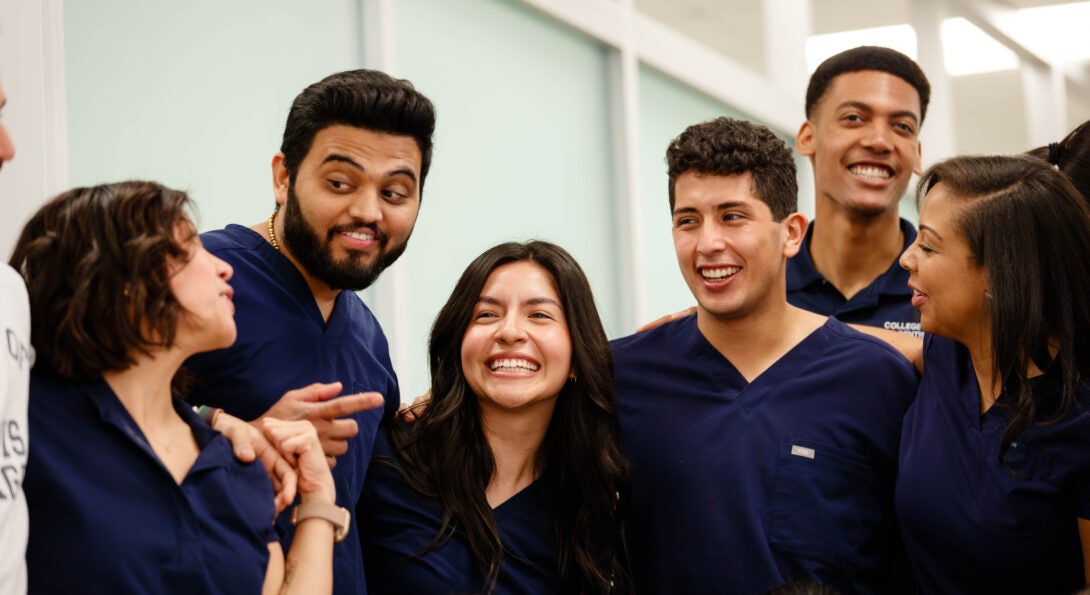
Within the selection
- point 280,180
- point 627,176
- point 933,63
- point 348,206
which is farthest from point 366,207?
point 933,63

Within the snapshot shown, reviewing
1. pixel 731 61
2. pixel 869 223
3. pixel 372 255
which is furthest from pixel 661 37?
pixel 372 255

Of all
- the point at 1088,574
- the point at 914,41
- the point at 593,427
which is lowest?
the point at 1088,574

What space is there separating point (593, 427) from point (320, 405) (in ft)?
1.94

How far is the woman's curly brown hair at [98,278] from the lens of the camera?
1.47 m

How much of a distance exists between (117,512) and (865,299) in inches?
74.9

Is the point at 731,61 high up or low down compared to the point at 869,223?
up

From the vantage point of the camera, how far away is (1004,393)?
195cm

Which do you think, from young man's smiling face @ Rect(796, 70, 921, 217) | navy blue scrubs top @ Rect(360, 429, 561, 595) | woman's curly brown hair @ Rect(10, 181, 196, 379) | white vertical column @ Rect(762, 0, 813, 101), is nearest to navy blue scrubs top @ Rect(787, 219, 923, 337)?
young man's smiling face @ Rect(796, 70, 921, 217)

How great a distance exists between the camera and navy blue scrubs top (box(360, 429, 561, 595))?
6.80ft

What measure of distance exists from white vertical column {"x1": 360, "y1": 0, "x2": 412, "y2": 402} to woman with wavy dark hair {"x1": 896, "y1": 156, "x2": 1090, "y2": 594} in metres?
1.49

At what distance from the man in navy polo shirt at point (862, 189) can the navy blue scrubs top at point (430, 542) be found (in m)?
1.07

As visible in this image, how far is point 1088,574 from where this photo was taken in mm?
1846

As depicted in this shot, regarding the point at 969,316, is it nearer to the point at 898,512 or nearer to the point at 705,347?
the point at 898,512

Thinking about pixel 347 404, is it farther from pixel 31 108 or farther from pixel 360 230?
pixel 31 108
